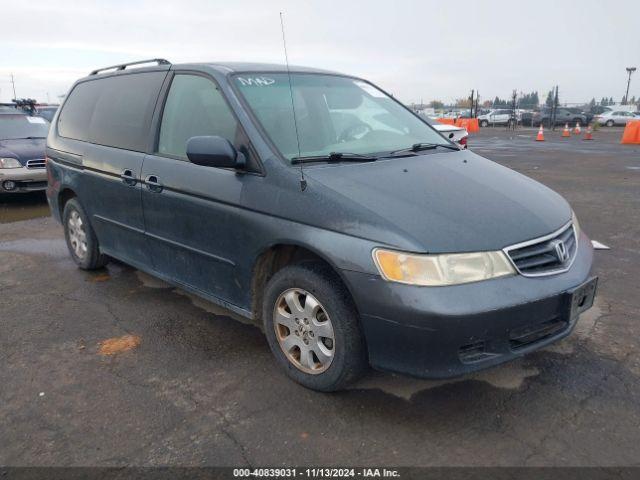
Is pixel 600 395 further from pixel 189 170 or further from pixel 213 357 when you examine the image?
pixel 189 170

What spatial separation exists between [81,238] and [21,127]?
19.9 ft

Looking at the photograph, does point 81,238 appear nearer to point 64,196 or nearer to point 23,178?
point 64,196

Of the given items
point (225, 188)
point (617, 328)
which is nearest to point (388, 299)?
point (225, 188)

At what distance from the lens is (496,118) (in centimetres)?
4044

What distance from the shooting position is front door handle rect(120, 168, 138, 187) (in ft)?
12.9

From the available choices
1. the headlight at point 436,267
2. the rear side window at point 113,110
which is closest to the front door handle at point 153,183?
the rear side window at point 113,110

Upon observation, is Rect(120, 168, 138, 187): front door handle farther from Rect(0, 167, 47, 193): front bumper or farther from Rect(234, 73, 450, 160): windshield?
Rect(0, 167, 47, 193): front bumper

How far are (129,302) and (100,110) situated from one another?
5.48 feet

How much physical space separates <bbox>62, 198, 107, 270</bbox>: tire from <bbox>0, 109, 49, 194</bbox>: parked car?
13.4 ft

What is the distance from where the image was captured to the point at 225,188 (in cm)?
323

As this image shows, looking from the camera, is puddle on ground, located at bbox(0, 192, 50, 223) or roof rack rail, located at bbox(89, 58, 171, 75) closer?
roof rack rail, located at bbox(89, 58, 171, 75)

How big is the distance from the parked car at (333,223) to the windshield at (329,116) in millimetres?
13

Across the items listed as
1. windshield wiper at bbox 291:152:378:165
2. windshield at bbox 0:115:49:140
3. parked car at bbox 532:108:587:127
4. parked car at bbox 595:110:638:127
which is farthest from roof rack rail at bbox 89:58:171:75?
parked car at bbox 595:110:638:127

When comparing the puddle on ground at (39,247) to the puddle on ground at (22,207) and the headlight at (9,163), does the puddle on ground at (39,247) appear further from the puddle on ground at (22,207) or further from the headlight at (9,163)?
the headlight at (9,163)
